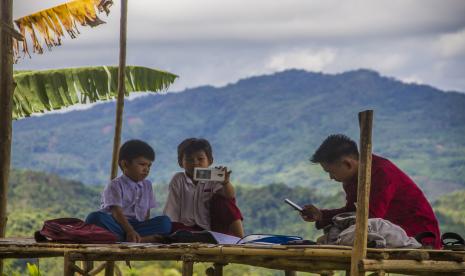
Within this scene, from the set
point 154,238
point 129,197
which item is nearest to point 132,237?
point 154,238

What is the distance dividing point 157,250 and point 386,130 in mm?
107059

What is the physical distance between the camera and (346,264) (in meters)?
7.21

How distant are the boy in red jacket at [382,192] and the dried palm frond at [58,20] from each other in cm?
402

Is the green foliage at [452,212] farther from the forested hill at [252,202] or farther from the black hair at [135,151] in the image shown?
the black hair at [135,151]

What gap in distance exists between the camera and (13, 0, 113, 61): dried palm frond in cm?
1082

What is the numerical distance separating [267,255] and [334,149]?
104 centimetres

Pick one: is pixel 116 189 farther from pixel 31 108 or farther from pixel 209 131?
pixel 209 131

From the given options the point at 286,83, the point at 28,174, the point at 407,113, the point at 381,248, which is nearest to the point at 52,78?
the point at 381,248

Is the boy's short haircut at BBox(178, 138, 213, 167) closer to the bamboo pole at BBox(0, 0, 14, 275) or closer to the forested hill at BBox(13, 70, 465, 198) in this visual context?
the bamboo pole at BBox(0, 0, 14, 275)

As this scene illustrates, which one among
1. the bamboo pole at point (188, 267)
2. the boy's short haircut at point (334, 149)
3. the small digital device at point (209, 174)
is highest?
the boy's short haircut at point (334, 149)

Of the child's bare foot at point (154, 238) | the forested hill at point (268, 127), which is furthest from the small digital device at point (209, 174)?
the forested hill at point (268, 127)

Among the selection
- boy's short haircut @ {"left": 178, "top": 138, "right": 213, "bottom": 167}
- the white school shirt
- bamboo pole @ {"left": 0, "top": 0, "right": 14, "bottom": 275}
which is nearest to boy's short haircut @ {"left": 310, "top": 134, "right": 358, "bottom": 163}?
the white school shirt

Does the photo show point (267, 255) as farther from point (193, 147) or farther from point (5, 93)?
point (5, 93)

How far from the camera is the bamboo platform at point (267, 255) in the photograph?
667 centimetres
